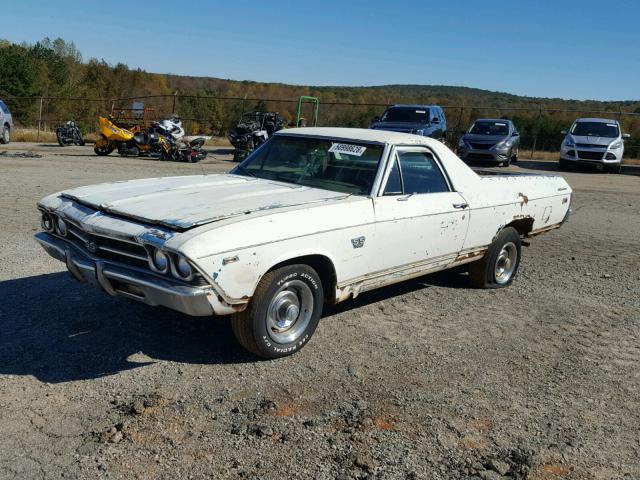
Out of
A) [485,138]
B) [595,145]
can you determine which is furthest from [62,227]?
[595,145]

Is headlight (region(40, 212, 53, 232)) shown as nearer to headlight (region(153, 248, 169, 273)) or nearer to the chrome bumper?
the chrome bumper

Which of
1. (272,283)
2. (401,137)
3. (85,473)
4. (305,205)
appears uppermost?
(401,137)

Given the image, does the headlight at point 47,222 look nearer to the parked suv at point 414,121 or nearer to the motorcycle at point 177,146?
the motorcycle at point 177,146

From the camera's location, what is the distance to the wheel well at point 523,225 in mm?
6190

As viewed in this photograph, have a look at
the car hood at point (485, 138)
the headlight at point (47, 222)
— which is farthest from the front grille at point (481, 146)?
the headlight at point (47, 222)

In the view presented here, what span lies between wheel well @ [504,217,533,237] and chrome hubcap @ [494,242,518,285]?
→ 22cm

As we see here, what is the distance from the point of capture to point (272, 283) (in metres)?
3.86

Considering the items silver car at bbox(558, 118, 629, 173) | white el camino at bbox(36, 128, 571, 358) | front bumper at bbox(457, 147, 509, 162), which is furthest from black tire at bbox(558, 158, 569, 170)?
white el camino at bbox(36, 128, 571, 358)

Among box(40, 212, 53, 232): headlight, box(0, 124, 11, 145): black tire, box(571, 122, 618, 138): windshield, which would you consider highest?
box(571, 122, 618, 138): windshield

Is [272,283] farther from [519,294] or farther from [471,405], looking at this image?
[519,294]

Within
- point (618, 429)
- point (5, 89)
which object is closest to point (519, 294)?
point (618, 429)

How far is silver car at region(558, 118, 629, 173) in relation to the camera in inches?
771

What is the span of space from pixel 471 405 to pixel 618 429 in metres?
0.81

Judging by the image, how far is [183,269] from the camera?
3537 mm
